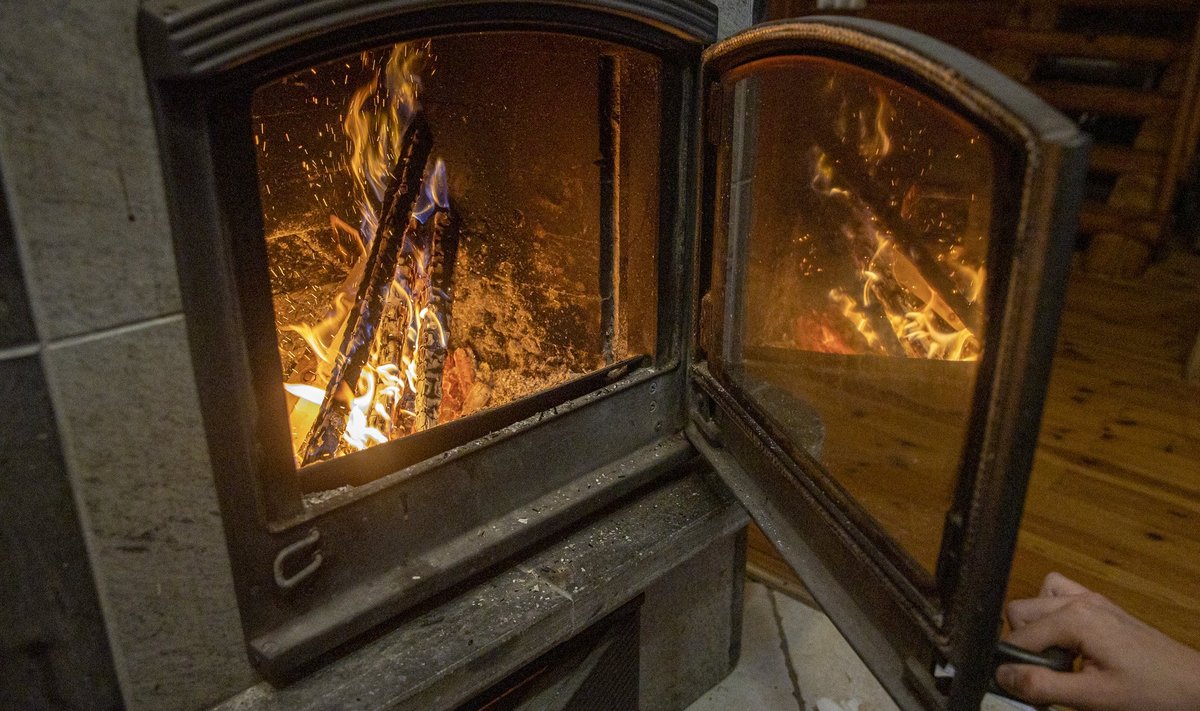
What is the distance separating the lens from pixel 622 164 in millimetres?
1593

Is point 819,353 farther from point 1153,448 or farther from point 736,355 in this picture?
point 1153,448

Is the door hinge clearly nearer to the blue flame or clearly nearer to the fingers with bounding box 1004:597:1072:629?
the blue flame

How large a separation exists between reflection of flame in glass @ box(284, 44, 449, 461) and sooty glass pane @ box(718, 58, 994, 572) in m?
0.62

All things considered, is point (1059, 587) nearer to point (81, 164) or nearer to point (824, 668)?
point (824, 668)

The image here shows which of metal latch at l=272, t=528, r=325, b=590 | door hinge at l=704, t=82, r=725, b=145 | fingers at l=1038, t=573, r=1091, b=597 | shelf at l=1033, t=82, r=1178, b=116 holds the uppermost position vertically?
shelf at l=1033, t=82, r=1178, b=116

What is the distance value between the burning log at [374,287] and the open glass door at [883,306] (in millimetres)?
588

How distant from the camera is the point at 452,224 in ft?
5.78

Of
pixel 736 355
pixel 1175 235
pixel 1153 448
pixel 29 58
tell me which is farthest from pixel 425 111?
pixel 1175 235

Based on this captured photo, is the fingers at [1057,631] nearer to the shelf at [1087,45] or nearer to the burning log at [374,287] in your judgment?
the burning log at [374,287]

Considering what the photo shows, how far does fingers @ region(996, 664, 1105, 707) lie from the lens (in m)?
0.97

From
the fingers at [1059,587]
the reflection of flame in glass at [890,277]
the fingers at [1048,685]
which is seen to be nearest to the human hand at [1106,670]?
the fingers at [1048,685]

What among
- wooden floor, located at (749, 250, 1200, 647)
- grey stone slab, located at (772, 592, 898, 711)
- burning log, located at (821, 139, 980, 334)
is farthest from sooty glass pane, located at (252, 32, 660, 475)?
wooden floor, located at (749, 250, 1200, 647)

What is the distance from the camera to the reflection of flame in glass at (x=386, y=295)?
1.56m

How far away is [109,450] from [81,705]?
0.33 meters
